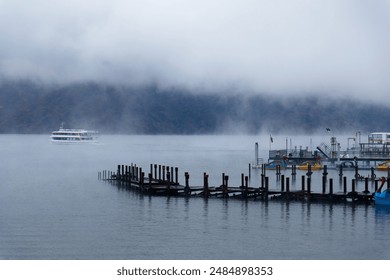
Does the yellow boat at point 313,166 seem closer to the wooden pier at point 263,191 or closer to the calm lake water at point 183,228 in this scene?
the wooden pier at point 263,191

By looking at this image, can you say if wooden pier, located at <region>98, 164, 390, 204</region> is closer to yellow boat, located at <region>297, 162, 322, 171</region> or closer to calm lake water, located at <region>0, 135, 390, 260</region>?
calm lake water, located at <region>0, 135, 390, 260</region>

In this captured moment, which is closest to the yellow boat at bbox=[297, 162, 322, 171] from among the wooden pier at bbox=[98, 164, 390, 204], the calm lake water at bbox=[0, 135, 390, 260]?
the wooden pier at bbox=[98, 164, 390, 204]

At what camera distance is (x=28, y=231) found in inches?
1868

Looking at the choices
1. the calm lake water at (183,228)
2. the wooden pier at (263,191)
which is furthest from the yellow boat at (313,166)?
the calm lake water at (183,228)

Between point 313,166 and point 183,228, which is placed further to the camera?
point 313,166

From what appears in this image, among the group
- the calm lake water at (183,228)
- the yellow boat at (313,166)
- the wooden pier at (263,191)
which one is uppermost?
the yellow boat at (313,166)

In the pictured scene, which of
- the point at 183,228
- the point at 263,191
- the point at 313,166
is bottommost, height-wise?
the point at 183,228

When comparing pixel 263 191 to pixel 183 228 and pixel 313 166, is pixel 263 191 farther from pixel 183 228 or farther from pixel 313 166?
pixel 313 166

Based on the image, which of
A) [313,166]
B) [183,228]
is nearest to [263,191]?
[183,228]
